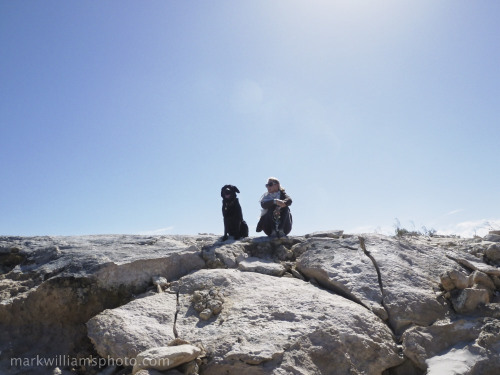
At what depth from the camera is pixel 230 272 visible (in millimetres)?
4566

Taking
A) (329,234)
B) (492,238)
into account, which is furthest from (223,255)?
(492,238)

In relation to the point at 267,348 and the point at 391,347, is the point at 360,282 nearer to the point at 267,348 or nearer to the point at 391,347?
the point at 391,347

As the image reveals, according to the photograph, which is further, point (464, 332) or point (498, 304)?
point (498, 304)

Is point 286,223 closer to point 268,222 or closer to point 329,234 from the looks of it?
point 268,222

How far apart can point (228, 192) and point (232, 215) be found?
458 millimetres

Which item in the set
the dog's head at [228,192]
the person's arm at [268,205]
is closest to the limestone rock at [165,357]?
the person's arm at [268,205]

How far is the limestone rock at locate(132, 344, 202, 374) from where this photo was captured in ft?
9.41

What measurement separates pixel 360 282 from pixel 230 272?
167cm

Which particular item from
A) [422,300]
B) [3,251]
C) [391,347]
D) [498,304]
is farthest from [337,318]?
[3,251]

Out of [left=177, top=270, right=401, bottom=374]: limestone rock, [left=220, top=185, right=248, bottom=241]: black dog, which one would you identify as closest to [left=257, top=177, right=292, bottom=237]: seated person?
[left=220, top=185, right=248, bottom=241]: black dog

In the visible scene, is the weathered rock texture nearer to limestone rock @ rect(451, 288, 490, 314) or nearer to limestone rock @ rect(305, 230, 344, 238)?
limestone rock @ rect(451, 288, 490, 314)

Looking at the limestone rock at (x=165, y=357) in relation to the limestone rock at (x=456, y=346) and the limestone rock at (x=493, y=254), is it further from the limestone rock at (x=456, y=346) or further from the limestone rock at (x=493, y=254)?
the limestone rock at (x=493, y=254)

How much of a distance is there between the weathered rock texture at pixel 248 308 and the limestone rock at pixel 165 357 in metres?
0.01

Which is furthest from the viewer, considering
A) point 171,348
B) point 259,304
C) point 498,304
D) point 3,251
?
point 3,251
